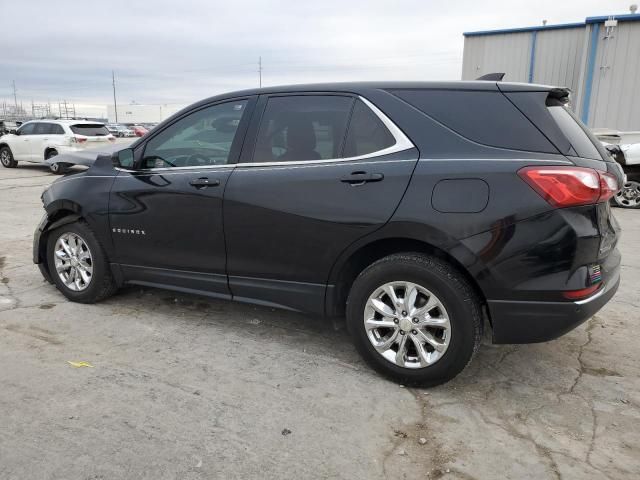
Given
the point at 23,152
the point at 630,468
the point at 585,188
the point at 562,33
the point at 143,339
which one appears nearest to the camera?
the point at 630,468

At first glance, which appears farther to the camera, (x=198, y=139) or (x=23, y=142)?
(x=23, y=142)

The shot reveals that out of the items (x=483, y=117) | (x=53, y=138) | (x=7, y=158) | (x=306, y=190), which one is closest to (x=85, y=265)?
(x=306, y=190)

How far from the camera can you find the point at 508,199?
8.79 feet

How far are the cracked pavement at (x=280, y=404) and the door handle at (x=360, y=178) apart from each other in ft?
3.94

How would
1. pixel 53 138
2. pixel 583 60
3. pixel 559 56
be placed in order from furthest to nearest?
pixel 53 138
pixel 559 56
pixel 583 60

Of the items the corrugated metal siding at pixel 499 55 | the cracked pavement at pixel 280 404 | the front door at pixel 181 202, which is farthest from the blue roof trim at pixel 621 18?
the front door at pixel 181 202

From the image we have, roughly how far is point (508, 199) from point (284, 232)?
1365 millimetres

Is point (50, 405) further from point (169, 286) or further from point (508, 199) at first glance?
point (508, 199)

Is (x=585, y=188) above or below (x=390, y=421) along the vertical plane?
above

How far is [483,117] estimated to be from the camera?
2895 millimetres

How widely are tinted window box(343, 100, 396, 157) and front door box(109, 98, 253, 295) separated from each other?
0.85 metres

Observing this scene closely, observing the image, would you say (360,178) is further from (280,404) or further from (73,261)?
(73,261)

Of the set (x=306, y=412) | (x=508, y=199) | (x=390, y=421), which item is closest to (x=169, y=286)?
(x=306, y=412)

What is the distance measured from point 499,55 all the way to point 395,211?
15590 mm
